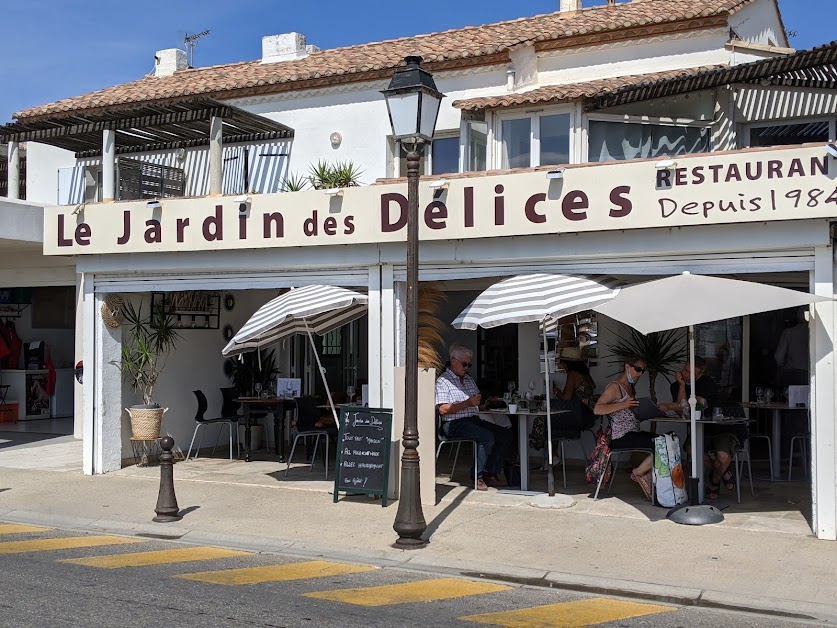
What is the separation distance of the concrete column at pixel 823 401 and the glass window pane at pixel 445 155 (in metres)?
6.95

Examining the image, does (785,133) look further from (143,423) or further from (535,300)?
(143,423)

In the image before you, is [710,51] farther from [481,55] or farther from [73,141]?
[73,141]

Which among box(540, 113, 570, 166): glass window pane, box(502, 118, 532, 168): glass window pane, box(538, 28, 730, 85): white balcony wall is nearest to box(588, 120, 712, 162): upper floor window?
box(540, 113, 570, 166): glass window pane

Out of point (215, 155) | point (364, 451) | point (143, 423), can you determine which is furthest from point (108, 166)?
point (364, 451)

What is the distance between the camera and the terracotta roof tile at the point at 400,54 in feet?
47.2

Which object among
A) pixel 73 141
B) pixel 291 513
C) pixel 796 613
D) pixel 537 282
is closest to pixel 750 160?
pixel 537 282

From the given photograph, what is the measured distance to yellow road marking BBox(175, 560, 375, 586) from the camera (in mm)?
7652

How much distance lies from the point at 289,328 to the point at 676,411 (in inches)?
194

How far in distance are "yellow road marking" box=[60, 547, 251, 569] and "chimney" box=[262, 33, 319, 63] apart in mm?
12313

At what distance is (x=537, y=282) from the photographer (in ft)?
34.4

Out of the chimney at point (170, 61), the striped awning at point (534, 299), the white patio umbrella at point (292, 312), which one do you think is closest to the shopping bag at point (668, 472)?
the striped awning at point (534, 299)

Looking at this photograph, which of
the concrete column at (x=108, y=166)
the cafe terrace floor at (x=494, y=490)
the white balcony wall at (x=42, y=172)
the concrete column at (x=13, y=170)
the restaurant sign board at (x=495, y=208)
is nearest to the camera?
the restaurant sign board at (x=495, y=208)

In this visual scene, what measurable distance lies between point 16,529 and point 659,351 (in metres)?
8.43

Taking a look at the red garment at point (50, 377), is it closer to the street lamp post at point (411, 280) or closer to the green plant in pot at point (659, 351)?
the green plant in pot at point (659, 351)
